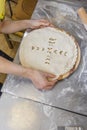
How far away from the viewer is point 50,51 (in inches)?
41.1

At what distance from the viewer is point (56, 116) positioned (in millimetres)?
911

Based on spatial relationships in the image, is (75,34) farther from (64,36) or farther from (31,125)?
(31,125)

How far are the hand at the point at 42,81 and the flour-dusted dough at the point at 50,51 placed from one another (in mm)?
30

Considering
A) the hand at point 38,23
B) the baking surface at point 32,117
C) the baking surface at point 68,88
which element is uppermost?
the hand at point 38,23

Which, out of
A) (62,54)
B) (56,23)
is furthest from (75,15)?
(62,54)

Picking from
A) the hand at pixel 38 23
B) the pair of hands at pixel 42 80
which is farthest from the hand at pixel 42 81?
the hand at pixel 38 23

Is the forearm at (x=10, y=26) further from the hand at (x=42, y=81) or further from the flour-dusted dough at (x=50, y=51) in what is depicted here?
A: the hand at (x=42, y=81)

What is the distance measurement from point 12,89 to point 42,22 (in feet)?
1.24

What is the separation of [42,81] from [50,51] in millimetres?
168

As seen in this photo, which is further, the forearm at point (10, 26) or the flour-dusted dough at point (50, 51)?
the forearm at point (10, 26)

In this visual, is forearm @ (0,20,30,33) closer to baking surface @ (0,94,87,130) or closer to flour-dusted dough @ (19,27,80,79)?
flour-dusted dough @ (19,27,80,79)

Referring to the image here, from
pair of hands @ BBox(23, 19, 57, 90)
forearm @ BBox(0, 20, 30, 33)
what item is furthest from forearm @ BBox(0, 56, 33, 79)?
forearm @ BBox(0, 20, 30, 33)

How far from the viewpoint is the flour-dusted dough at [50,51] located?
1.00 meters

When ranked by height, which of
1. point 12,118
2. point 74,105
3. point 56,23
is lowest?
point 12,118
